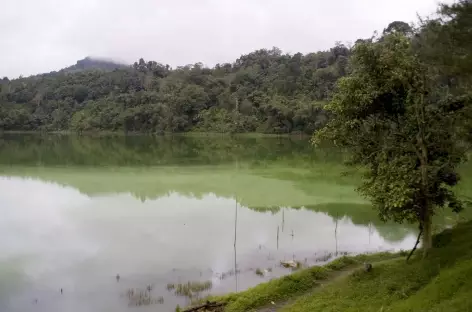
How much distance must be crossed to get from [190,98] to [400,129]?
98582 millimetres

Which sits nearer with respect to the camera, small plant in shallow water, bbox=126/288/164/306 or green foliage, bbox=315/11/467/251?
A: green foliage, bbox=315/11/467/251

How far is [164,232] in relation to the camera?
21109 millimetres

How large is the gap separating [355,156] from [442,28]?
4.29 m

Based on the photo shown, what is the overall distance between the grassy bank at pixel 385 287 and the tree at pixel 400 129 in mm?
1113

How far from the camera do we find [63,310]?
13211mm

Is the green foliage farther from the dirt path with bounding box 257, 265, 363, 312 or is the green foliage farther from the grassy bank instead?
the dirt path with bounding box 257, 265, 363, 312

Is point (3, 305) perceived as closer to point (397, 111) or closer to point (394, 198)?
point (394, 198)

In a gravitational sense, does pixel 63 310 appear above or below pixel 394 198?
below

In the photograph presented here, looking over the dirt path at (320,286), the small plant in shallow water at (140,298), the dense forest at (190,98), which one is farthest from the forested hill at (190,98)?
the small plant in shallow water at (140,298)

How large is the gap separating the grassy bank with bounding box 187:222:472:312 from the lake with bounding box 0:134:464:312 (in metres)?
2.29

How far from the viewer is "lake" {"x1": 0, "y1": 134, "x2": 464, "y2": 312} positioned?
14.9m

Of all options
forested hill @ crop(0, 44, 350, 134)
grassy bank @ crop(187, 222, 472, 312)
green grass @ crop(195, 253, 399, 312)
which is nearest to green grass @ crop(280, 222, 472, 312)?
grassy bank @ crop(187, 222, 472, 312)

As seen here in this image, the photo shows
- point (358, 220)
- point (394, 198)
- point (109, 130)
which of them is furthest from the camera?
point (109, 130)

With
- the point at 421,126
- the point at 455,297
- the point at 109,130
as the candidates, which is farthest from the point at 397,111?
the point at 109,130
